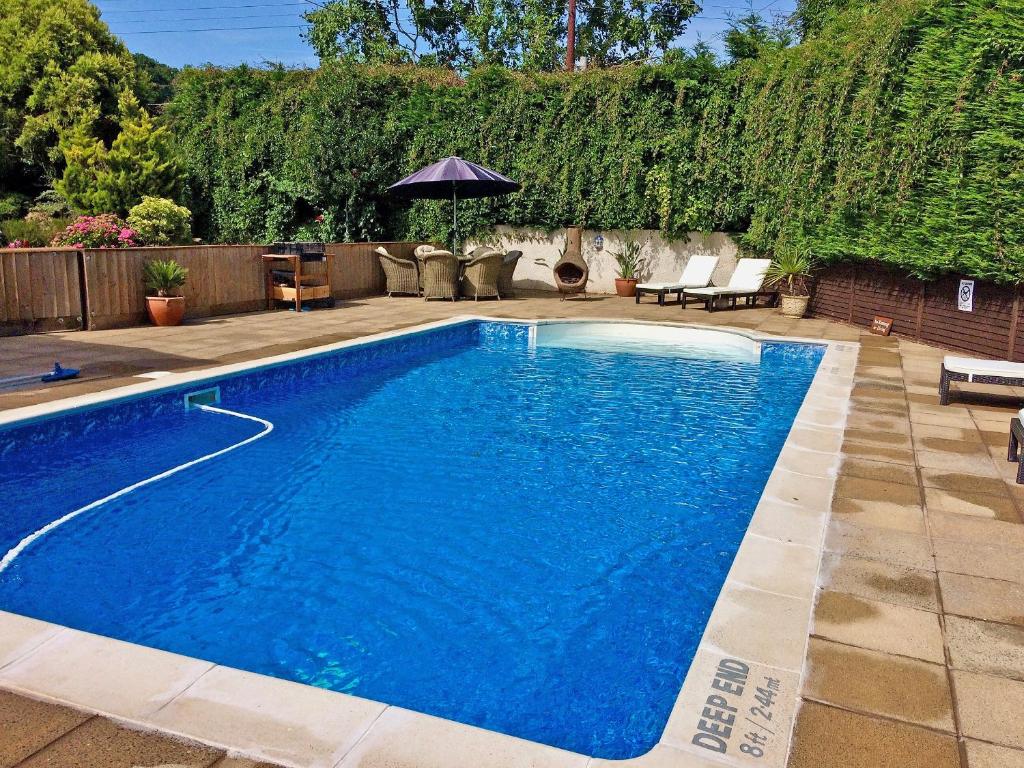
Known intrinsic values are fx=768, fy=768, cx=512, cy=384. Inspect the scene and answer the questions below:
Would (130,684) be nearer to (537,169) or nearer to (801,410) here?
(801,410)

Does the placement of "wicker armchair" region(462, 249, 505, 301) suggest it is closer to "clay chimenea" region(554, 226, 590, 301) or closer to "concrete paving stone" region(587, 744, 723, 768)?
"clay chimenea" region(554, 226, 590, 301)

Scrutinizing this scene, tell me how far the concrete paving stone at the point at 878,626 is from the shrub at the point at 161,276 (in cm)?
921

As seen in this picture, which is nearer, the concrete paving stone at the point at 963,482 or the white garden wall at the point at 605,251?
the concrete paving stone at the point at 963,482

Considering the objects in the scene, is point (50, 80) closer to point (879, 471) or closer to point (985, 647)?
point (879, 471)

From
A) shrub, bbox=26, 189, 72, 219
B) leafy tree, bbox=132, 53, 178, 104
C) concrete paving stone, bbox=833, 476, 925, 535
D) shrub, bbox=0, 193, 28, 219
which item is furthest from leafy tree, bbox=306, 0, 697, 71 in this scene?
concrete paving stone, bbox=833, 476, 925, 535

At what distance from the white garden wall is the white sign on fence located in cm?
581

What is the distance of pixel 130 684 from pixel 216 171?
17.7m

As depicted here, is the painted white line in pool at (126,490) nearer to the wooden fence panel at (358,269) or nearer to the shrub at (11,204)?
the wooden fence panel at (358,269)

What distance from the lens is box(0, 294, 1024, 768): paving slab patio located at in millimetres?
2080

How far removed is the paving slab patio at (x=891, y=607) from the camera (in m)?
2.08

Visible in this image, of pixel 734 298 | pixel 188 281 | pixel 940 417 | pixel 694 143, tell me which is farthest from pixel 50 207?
pixel 940 417

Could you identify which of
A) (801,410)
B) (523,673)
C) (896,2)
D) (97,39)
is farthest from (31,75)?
(523,673)

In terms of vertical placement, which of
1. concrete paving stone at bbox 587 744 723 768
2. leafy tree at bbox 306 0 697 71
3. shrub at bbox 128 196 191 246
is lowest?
concrete paving stone at bbox 587 744 723 768

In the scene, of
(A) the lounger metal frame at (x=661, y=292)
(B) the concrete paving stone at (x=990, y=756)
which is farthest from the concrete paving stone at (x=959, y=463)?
(A) the lounger metal frame at (x=661, y=292)
